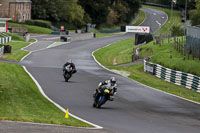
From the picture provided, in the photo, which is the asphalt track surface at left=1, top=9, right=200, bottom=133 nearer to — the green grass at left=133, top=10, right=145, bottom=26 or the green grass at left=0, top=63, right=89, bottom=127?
the green grass at left=0, top=63, right=89, bottom=127

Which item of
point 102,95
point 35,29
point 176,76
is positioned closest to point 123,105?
point 102,95

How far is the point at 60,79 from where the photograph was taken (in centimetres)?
3469

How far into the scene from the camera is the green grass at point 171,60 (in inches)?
1606

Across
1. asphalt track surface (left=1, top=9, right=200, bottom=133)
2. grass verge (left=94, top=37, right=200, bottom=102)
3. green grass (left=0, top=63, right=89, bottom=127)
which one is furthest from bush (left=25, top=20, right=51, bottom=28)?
green grass (left=0, top=63, right=89, bottom=127)

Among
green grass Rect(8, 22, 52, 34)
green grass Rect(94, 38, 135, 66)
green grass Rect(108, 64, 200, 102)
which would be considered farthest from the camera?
green grass Rect(8, 22, 52, 34)

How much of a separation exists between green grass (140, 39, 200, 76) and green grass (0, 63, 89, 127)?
17088mm

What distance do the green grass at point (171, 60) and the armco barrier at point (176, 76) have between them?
1.50 metres

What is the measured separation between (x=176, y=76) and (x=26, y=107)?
2088 centimetres

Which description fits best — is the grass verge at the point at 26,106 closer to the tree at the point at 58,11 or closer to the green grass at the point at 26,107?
the green grass at the point at 26,107

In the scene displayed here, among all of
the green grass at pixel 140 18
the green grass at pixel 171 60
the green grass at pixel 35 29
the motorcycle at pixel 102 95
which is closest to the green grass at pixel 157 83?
the green grass at pixel 171 60

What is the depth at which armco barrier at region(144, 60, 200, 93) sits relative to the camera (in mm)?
35963

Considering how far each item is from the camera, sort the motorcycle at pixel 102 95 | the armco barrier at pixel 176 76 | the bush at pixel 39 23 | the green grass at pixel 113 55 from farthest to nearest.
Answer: the bush at pixel 39 23
the green grass at pixel 113 55
the armco barrier at pixel 176 76
the motorcycle at pixel 102 95

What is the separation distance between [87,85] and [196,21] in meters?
56.1

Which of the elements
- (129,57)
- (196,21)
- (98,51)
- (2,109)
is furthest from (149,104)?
(196,21)
